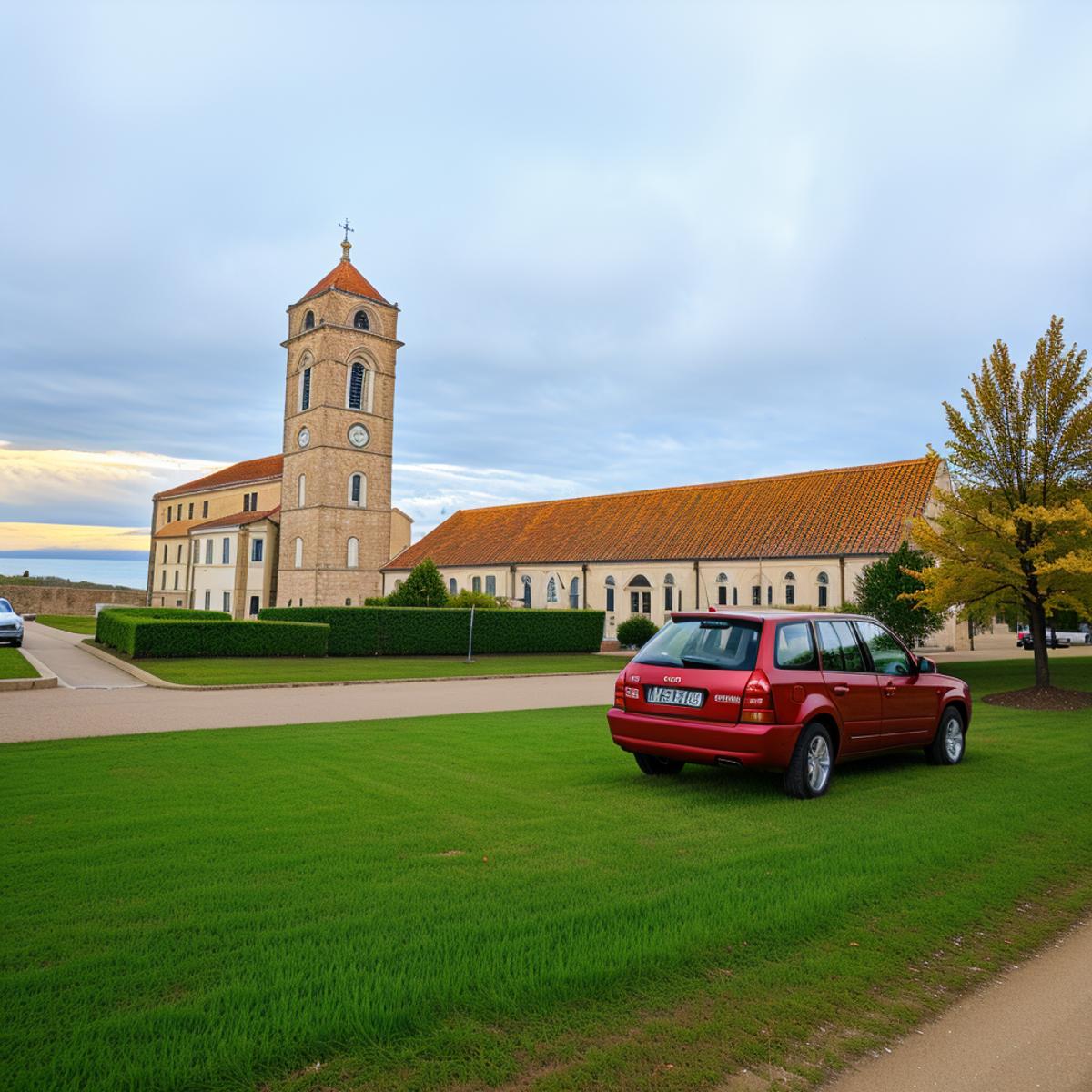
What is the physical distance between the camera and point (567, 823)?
6.80m

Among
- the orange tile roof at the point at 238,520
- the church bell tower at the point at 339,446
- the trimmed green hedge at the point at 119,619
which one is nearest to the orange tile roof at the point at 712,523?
the church bell tower at the point at 339,446

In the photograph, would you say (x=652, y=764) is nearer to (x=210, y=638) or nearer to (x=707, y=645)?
(x=707, y=645)

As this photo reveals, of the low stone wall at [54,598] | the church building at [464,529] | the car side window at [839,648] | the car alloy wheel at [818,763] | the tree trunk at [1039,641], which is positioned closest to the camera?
the car alloy wheel at [818,763]

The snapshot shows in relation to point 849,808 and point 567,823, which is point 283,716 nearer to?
point 567,823

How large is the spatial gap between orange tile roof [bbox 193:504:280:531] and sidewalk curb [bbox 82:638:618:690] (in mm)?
33022

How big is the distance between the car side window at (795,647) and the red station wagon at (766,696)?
11 millimetres

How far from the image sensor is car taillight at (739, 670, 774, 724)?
7.58 metres

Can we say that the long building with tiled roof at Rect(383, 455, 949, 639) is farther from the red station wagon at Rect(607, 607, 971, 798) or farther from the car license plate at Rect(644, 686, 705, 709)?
the car license plate at Rect(644, 686, 705, 709)

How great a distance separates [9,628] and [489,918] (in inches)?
1120

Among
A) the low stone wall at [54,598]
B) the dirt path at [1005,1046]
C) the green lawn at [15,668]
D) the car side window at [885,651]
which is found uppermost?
the low stone wall at [54,598]

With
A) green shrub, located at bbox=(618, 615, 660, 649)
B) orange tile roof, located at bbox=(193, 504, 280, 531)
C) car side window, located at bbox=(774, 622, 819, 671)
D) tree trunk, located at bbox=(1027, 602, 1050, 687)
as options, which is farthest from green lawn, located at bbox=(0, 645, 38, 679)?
orange tile roof, located at bbox=(193, 504, 280, 531)

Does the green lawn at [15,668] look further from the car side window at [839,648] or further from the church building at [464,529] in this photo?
the church building at [464,529]

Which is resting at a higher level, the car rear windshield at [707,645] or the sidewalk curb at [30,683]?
the car rear windshield at [707,645]

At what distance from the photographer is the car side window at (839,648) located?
8.52 meters
